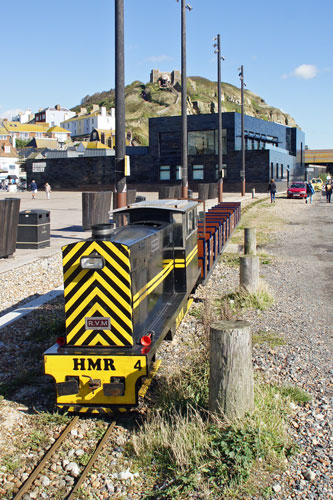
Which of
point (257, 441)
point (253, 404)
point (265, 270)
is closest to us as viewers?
point (257, 441)

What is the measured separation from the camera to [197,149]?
61.8 metres

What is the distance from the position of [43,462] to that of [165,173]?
58.7m

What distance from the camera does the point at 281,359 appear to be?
791cm

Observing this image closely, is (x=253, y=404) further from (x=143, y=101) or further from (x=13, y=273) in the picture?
(x=143, y=101)

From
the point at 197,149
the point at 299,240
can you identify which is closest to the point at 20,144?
the point at 197,149

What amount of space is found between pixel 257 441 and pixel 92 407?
6.93 feet

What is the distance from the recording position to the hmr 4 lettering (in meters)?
6.25

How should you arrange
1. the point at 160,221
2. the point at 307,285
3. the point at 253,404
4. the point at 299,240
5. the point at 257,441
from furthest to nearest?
the point at 299,240, the point at 307,285, the point at 160,221, the point at 253,404, the point at 257,441

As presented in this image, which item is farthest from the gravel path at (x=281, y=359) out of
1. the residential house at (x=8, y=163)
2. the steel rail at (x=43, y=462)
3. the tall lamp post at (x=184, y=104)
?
the residential house at (x=8, y=163)

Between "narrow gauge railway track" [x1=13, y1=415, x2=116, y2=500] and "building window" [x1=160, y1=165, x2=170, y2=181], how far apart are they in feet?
189

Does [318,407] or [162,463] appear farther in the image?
[318,407]

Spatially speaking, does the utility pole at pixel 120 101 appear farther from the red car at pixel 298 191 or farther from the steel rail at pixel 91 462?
the red car at pixel 298 191

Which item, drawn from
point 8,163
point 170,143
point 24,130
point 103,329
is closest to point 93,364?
point 103,329

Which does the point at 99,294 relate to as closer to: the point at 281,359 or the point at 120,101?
the point at 281,359
